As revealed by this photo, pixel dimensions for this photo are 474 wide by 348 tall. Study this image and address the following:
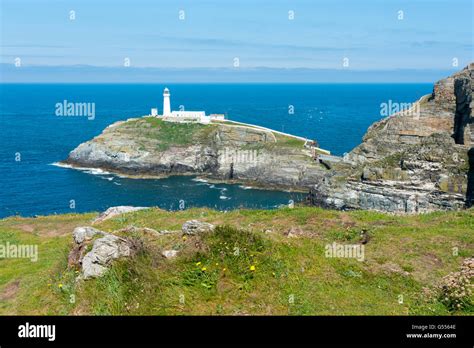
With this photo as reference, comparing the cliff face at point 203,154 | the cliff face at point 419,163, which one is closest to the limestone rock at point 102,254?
the cliff face at point 419,163

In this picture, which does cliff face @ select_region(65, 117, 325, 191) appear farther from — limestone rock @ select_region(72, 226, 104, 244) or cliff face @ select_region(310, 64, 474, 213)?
limestone rock @ select_region(72, 226, 104, 244)

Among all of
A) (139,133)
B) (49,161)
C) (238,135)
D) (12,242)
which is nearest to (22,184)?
(49,161)

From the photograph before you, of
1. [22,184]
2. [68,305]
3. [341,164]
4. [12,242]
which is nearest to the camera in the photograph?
[68,305]

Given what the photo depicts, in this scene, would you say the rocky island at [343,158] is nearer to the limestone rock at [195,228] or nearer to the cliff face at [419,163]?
the cliff face at [419,163]

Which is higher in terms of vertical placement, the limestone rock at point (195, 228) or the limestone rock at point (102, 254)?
the limestone rock at point (195, 228)

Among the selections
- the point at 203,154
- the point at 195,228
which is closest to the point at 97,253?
the point at 195,228

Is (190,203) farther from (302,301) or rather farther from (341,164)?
(302,301)

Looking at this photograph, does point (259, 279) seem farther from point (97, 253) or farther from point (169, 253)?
point (97, 253)
